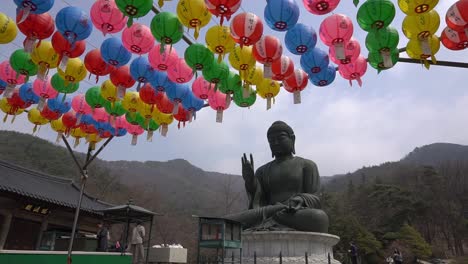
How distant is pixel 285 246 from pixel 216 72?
483cm

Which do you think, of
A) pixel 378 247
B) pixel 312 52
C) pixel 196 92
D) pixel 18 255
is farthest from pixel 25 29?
pixel 378 247

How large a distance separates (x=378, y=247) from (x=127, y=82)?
22.0 metres

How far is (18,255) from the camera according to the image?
7922 millimetres

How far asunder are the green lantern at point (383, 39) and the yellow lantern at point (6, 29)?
674 cm

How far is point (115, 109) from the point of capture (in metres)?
10.0

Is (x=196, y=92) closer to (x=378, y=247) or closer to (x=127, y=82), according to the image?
(x=127, y=82)

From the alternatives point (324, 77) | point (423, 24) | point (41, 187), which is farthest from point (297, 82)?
point (41, 187)

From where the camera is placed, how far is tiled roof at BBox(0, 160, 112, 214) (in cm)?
1459

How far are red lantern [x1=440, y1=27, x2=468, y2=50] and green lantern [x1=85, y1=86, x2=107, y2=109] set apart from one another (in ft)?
24.9

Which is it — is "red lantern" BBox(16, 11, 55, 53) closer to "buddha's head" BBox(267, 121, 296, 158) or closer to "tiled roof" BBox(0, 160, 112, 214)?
"buddha's head" BBox(267, 121, 296, 158)

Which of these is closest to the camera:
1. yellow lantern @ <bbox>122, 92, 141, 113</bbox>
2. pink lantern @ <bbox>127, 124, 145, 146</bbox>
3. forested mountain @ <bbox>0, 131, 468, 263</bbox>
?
yellow lantern @ <bbox>122, 92, 141, 113</bbox>

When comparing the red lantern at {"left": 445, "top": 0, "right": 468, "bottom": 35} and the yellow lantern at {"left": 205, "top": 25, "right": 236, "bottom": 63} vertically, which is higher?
the yellow lantern at {"left": 205, "top": 25, "right": 236, "bottom": 63}

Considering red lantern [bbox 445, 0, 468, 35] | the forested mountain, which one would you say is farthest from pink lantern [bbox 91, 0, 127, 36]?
the forested mountain

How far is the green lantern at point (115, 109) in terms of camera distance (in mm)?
9805
